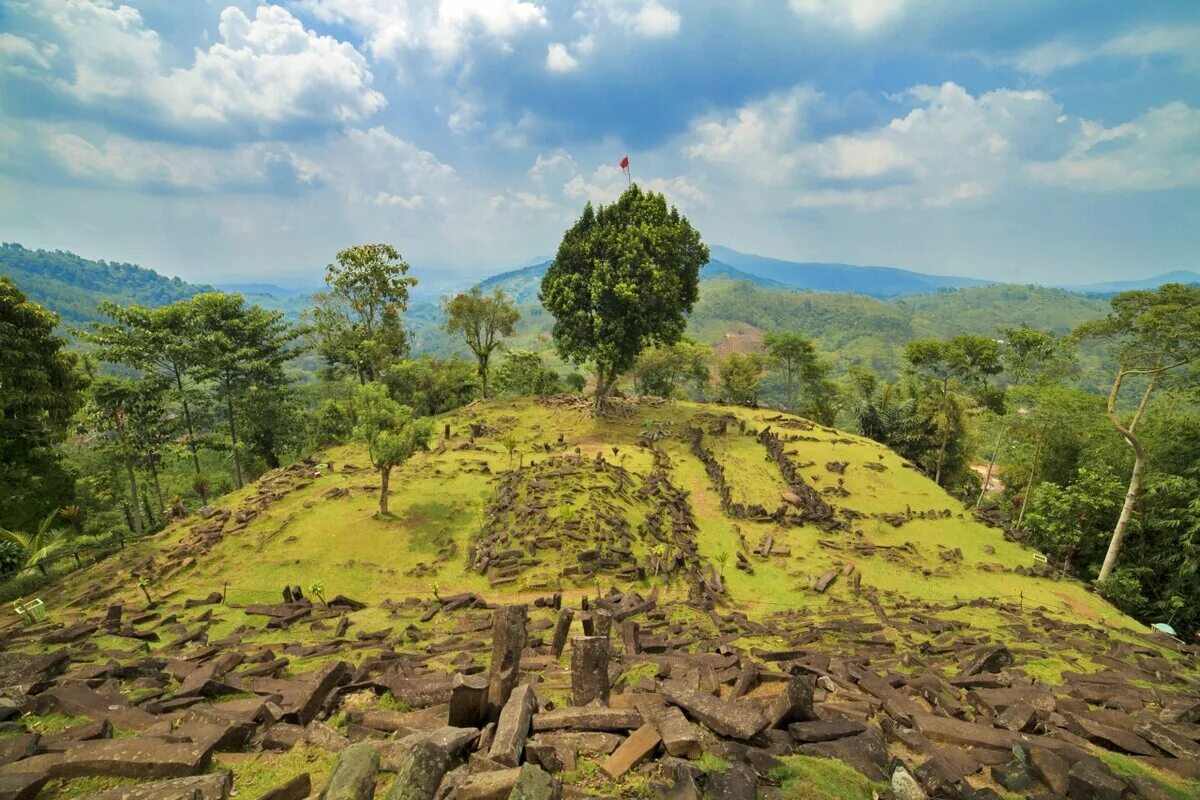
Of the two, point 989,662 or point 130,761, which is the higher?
point 130,761

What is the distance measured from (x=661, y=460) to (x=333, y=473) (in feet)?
59.2

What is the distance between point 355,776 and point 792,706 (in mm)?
5703

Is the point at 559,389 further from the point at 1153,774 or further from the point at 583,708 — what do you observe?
the point at 1153,774

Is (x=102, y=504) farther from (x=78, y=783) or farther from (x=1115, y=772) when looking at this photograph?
(x=1115, y=772)

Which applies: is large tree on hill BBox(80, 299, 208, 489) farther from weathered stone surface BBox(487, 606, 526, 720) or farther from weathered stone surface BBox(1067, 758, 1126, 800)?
weathered stone surface BBox(1067, 758, 1126, 800)

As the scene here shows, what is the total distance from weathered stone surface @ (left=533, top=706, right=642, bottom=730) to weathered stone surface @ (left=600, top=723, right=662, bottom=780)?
0.29 meters

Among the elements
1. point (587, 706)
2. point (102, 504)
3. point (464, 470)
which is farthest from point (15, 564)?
point (587, 706)

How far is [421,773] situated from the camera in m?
5.15

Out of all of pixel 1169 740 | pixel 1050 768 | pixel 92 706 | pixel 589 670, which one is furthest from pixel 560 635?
pixel 1169 740

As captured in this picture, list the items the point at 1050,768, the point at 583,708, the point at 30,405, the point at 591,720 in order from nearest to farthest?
1. the point at 1050,768
2. the point at 591,720
3. the point at 583,708
4. the point at 30,405

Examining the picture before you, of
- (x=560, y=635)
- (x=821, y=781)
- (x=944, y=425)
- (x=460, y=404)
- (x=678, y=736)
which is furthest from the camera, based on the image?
(x=460, y=404)

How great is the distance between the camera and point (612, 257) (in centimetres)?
3353

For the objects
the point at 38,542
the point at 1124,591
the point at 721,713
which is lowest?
the point at 1124,591

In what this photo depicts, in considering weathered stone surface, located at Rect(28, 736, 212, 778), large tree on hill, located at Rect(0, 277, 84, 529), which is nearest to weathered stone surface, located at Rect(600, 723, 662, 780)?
weathered stone surface, located at Rect(28, 736, 212, 778)
